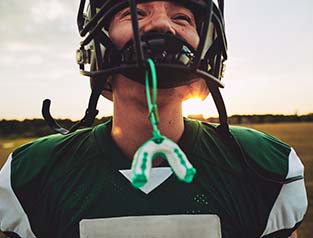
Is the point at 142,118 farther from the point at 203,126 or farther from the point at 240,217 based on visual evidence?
the point at 240,217

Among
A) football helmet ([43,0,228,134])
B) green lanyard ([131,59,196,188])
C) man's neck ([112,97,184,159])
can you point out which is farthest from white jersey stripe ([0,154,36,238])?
green lanyard ([131,59,196,188])

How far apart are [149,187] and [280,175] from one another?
19.2 inches

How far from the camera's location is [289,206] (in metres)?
1.89

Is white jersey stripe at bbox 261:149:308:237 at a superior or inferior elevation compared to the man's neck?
inferior

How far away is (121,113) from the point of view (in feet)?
6.23

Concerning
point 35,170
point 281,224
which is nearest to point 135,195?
point 35,170

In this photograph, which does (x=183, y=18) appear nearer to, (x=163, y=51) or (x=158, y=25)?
(x=158, y=25)

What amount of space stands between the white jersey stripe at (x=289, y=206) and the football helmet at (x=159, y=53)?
0.31 meters

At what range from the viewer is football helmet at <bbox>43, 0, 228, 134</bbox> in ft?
4.99

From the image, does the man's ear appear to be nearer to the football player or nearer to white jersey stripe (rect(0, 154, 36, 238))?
the football player

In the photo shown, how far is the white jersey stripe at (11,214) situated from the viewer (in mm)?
1883

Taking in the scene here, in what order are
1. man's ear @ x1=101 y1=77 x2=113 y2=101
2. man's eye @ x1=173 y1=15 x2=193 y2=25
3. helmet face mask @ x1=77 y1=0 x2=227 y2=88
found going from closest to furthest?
helmet face mask @ x1=77 y1=0 x2=227 y2=88 → man's eye @ x1=173 y1=15 x2=193 y2=25 → man's ear @ x1=101 y1=77 x2=113 y2=101

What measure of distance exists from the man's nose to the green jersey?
411mm

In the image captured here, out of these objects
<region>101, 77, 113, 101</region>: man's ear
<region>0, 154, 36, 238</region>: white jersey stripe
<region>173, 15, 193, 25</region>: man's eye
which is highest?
<region>173, 15, 193, 25</region>: man's eye
